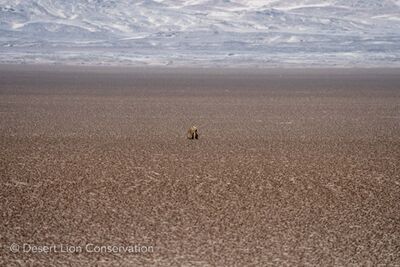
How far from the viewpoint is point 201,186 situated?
872 cm

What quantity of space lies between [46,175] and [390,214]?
4053 mm

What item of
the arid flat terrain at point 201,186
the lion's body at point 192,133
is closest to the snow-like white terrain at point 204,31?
the arid flat terrain at point 201,186

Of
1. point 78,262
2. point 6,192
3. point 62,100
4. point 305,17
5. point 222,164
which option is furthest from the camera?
point 305,17

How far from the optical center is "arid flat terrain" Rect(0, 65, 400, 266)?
619cm

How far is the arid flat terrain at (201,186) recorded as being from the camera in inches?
244

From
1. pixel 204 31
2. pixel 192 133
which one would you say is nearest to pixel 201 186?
pixel 192 133

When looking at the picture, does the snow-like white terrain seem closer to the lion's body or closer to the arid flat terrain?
the arid flat terrain

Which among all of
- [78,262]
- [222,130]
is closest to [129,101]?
[222,130]

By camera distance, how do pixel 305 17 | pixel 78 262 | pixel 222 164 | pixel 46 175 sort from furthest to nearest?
pixel 305 17 → pixel 222 164 → pixel 46 175 → pixel 78 262

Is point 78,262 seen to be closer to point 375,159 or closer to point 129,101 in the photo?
point 375,159

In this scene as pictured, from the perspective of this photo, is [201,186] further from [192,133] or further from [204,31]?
[204,31]

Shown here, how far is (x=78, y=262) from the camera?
5.77 m

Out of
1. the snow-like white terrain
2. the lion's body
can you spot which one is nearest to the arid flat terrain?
the lion's body

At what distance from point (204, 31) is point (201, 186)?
85.4 metres
